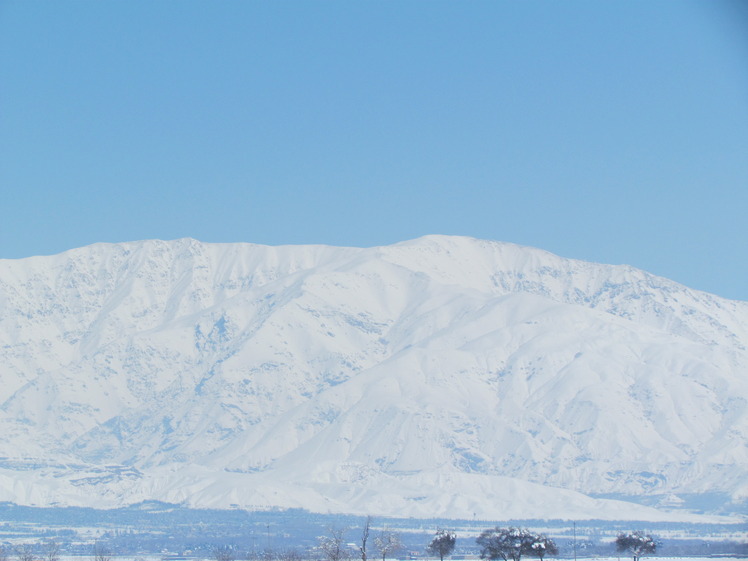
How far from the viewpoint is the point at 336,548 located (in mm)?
198125

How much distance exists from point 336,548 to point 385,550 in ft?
24.3

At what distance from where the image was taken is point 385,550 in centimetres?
19950
